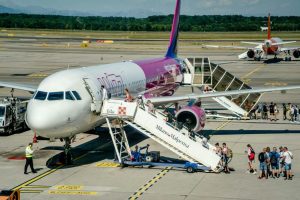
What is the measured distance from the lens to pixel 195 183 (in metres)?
24.3

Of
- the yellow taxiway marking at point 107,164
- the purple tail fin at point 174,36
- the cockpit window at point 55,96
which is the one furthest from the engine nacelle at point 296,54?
the cockpit window at point 55,96

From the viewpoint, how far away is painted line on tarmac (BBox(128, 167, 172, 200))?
74.0 feet

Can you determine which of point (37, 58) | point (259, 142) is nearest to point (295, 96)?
point (259, 142)

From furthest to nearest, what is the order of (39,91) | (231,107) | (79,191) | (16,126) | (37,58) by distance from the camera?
(37,58), (231,107), (16,126), (39,91), (79,191)

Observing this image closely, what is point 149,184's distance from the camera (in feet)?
79.6

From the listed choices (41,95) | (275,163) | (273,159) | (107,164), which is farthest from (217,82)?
(41,95)

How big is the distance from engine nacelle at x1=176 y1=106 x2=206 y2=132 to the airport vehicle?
38.5 feet

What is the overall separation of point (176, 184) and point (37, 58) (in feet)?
264

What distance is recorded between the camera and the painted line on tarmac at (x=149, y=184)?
22.5 meters

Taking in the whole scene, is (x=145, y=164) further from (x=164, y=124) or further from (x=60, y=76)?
(x=60, y=76)

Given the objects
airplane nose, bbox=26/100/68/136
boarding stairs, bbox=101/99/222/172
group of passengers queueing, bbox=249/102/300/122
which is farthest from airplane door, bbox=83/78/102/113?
group of passengers queueing, bbox=249/102/300/122

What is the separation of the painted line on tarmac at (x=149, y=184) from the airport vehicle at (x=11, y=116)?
13.8m

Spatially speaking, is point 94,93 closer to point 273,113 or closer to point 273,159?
point 273,159

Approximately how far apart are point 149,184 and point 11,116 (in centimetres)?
1586
